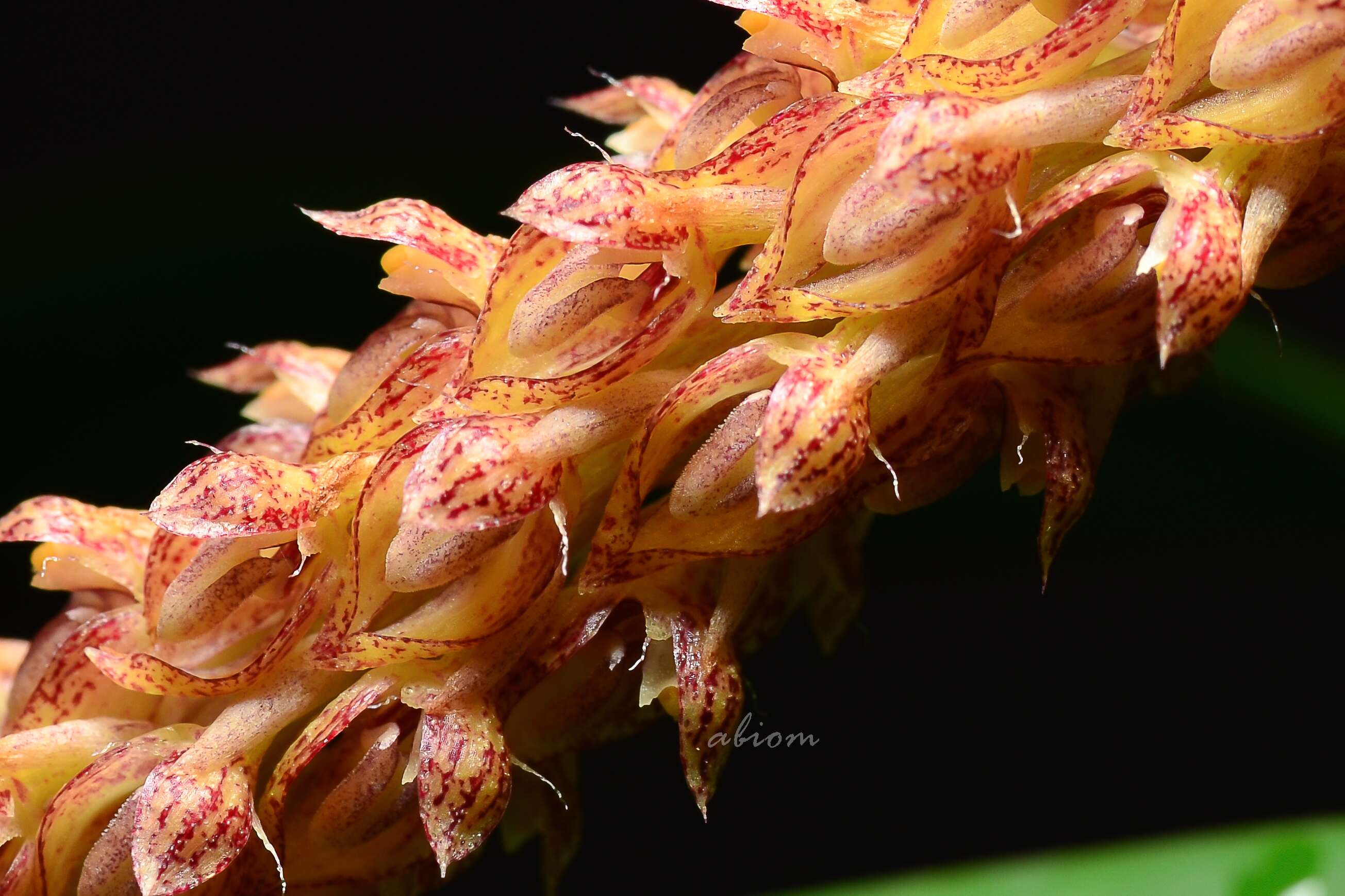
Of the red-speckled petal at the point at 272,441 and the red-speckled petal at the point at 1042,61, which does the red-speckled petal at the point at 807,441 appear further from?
the red-speckled petal at the point at 272,441

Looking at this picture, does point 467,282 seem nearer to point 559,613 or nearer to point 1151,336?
point 559,613

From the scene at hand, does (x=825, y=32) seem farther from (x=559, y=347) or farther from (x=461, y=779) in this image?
(x=461, y=779)

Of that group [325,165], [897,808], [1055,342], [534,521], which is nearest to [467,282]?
[534,521]

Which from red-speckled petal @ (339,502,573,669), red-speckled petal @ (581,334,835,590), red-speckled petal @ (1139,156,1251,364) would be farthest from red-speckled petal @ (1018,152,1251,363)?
red-speckled petal @ (339,502,573,669)

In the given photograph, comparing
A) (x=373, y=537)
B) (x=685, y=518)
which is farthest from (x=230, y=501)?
(x=685, y=518)

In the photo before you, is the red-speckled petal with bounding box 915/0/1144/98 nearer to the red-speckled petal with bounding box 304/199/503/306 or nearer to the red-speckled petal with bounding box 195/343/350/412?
the red-speckled petal with bounding box 304/199/503/306

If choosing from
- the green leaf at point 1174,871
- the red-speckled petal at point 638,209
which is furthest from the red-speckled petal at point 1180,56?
the green leaf at point 1174,871
